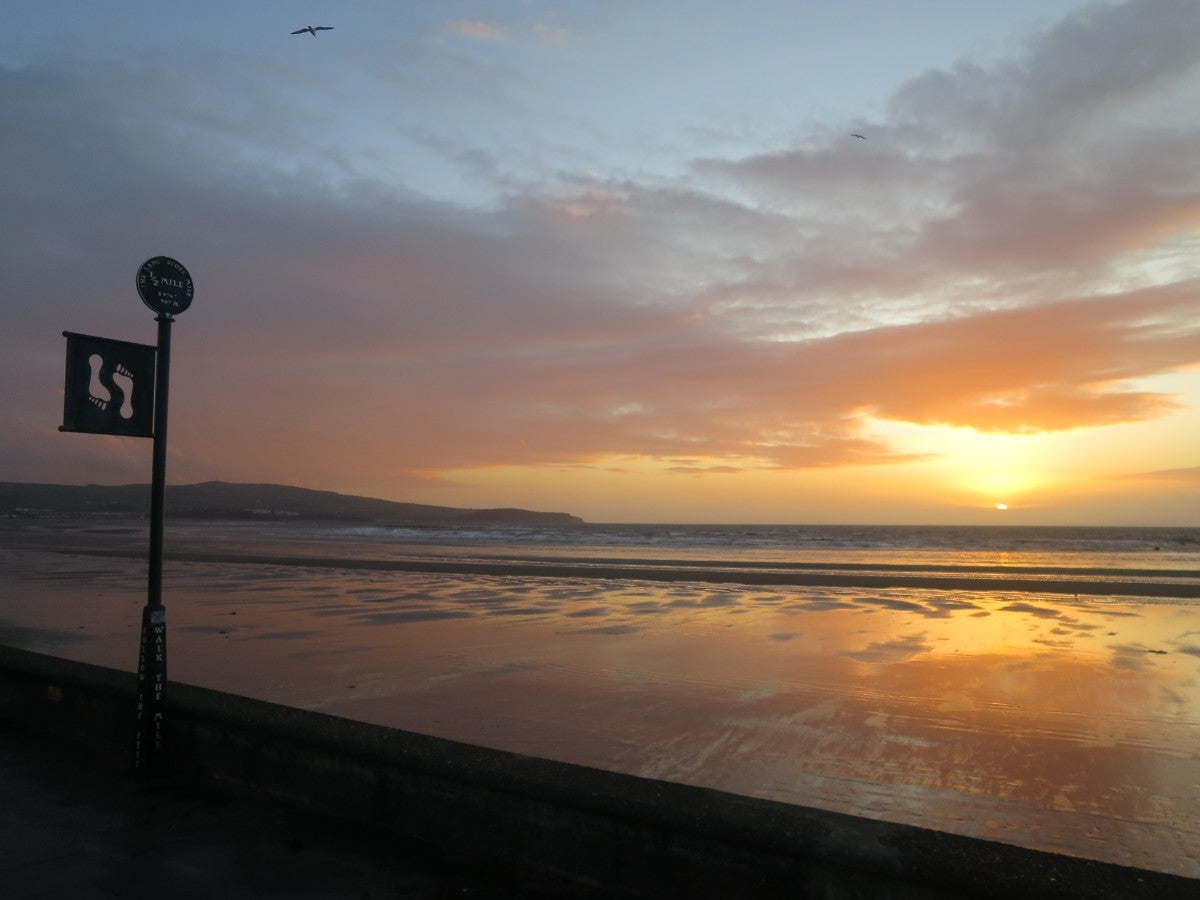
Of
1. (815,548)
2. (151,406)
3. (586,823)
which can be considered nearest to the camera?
(586,823)

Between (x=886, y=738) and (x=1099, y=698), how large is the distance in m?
2.95

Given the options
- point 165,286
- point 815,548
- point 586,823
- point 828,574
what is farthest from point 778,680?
point 815,548

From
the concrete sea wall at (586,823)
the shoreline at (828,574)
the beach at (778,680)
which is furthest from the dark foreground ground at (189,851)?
the shoreline at (828,574)

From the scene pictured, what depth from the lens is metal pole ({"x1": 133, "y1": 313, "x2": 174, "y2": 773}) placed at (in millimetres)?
5055

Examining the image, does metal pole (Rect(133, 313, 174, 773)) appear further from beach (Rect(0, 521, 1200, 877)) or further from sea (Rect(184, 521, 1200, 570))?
sea (Rect(184, 521, 1200, 570))

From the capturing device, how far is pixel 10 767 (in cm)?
523

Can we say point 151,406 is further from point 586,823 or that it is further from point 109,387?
point 586,823

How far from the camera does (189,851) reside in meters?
3.98

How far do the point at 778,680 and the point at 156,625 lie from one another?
228 inches

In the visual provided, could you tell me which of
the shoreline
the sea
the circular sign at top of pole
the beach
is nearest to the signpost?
the circular sign at top of pole

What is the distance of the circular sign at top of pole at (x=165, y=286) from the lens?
5004 mm

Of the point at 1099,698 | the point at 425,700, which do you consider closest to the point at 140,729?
the point at 425,700

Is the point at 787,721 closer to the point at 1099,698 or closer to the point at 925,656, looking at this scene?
the point at 1099,698

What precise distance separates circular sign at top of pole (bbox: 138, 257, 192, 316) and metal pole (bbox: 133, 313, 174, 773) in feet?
0.26
